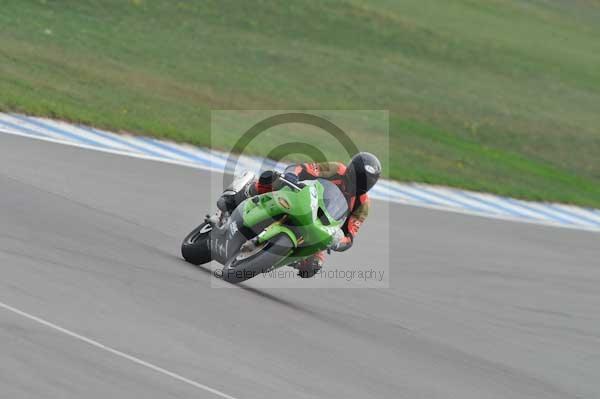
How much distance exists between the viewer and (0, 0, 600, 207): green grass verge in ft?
69.3

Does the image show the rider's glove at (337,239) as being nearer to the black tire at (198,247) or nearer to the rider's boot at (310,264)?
the rider's boot at (310,264)

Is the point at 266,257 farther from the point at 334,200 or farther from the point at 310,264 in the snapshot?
the point at 334,200

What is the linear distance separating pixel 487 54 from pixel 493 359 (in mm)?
29142

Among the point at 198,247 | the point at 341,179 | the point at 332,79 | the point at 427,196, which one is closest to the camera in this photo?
the point at 341,179

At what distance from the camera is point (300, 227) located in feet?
33.9

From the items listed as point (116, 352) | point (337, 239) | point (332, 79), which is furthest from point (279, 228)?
point (332, 79)

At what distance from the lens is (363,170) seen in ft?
35.5

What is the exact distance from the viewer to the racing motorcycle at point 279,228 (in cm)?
1023

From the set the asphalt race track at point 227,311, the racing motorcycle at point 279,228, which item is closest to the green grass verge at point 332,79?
the asphalt race track at point 227,311

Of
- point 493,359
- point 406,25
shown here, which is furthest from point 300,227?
point 406,25

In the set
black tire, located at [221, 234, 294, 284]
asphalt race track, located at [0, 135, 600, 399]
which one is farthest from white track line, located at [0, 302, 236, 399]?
black tire, located at [221, 234, 294, 284]

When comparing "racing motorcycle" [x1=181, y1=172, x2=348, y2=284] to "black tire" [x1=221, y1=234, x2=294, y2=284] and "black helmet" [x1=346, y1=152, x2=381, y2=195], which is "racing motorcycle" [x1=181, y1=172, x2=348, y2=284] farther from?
"black helmet" [x1=346, y1=152, x2=381, y2=195]

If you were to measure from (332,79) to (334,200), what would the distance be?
60.7ft

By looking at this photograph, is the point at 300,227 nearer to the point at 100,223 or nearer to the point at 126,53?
the point at 100,223
